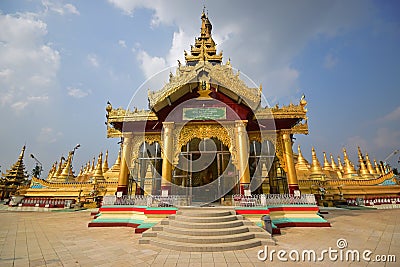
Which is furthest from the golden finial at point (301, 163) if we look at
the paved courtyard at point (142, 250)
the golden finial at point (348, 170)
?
the paved courtyard at point (142, 250)

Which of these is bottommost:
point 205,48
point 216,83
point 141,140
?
point 141,140

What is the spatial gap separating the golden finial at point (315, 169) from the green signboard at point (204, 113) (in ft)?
43.0

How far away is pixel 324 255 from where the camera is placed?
14.4 ft

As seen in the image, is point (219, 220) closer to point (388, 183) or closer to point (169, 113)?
point (169, 113)

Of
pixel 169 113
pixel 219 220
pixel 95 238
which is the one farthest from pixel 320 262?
pixel 169 113

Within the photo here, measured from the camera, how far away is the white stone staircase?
5043 millimetres

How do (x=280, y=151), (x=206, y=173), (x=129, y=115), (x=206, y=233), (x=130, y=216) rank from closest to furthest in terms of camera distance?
(x=206, y=233) < (x=130, y=216) < (x=129, y=115) < (x=280, y=151) < (x=206, y=173)

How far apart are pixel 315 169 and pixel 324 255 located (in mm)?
18339

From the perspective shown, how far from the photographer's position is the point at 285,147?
10984mm

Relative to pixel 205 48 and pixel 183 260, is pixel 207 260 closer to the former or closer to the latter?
pixel 183 260

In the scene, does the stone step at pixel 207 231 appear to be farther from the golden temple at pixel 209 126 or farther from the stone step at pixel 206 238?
the golden temple at pixel 209 126

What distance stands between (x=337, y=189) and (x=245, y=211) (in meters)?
14.9

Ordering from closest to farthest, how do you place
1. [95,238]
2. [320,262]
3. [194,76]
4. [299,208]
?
[320,262] < [95,238] < [299,208] < [194,76]

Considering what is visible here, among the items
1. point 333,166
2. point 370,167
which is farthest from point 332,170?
point 370,167
